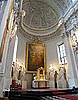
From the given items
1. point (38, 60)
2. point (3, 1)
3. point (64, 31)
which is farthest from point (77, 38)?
point (3, 1)

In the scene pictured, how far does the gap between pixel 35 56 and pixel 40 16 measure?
6.18 metres

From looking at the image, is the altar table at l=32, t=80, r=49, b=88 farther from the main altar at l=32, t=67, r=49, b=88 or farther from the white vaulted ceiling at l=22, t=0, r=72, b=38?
the white vaulted ceiling at l=22, t=0, r=72, b=38

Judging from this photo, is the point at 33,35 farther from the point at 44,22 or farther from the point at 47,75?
the point at 47,75

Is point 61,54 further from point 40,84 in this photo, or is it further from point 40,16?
point 40,16

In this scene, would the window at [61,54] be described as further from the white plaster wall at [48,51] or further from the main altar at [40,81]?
the main altar at [40,81]

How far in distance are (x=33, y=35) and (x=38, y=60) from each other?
11.9ft

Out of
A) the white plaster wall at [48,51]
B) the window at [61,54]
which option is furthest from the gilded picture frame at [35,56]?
the window at [61,54]

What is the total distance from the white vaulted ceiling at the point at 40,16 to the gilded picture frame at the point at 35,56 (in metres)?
2.13

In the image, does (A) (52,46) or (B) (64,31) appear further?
(A) (52,46)

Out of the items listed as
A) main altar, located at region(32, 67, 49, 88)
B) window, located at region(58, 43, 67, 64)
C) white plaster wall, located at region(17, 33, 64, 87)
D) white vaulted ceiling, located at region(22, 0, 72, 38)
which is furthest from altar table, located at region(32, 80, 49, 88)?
white vaulted ceiling, located at region(22, 0, 72, 38)

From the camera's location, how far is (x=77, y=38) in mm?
10320

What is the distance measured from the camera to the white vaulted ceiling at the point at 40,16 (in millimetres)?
15336

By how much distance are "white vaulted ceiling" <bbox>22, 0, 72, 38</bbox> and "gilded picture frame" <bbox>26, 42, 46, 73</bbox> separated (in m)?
2.13

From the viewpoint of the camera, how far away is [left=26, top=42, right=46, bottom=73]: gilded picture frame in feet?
42.2
